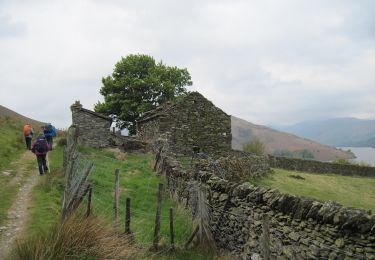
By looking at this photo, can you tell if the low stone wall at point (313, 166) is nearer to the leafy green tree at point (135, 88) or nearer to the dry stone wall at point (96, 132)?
the leafy green tree at point (135, 88)

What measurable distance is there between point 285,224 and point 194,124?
18164 millimetres

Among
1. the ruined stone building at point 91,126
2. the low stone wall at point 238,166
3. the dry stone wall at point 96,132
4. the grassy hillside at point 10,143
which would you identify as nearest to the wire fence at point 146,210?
the low stone wall at point 238,166

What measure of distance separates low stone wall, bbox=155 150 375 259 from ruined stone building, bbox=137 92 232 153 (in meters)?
12.3

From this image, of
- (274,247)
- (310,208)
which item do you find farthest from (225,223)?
(310,208)

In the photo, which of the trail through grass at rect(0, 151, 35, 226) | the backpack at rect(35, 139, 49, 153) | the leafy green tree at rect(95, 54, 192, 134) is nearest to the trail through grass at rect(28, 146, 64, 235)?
the trail through grass at rect(0, 151, 35, 226)

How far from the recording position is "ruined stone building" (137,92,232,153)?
1029 inches

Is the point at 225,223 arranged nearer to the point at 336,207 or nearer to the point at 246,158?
the point at 336,207

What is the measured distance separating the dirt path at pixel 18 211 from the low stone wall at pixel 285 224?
5282 mm

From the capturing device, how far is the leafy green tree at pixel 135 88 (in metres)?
45.2

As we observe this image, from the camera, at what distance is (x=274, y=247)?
30.1ft

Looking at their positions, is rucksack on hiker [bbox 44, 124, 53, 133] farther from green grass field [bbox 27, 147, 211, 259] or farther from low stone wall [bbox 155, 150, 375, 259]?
low stone wall [bbox 155, 150, 375, 259]

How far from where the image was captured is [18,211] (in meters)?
11.9

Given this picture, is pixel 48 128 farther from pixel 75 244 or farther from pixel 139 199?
pixel 75 244

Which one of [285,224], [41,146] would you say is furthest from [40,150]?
[285,224]
